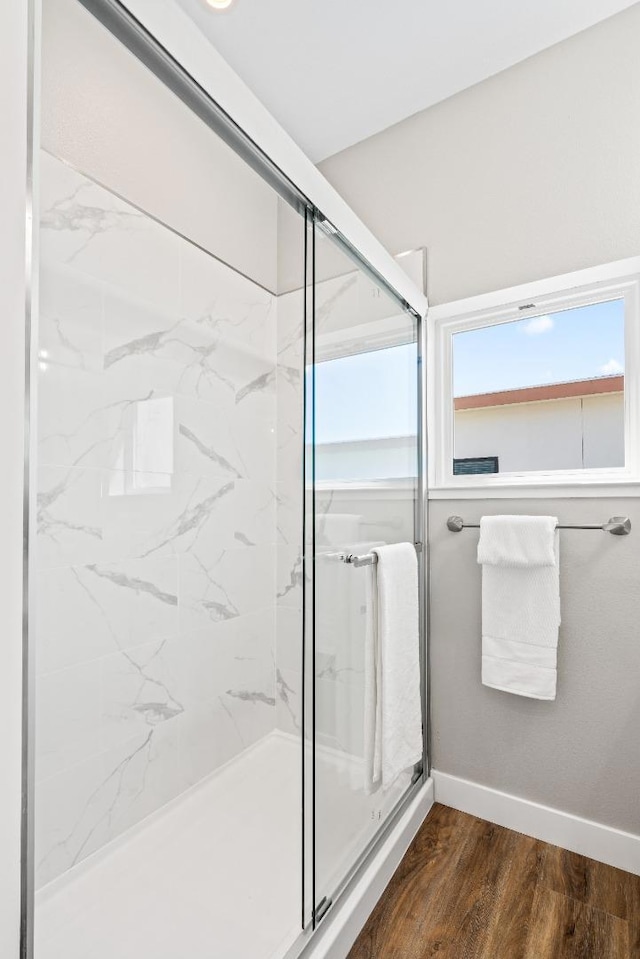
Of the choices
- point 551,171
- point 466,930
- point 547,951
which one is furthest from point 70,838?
point 551,171

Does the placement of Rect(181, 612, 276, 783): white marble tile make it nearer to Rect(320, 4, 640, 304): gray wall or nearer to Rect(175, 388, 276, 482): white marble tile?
Rect(175, 388, 276, 482): white marble tile

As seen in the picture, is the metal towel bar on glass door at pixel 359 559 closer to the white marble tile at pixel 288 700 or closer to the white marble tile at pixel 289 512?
the white marble tile at pixel 289 512

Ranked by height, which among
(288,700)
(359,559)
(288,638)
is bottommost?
(288,700)

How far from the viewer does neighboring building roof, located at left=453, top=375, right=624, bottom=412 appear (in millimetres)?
1655

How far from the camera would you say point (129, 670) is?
161 centimetres

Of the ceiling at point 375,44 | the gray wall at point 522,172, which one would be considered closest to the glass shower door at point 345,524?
the gray wall at point 522,172

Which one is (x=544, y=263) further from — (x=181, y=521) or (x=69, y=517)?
(x=69, y=517)

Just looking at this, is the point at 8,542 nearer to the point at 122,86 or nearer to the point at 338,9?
the point at 122,86

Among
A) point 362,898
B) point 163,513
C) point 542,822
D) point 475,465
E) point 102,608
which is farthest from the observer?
point 475,465

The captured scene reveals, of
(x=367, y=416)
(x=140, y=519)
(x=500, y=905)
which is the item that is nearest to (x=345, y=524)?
(x=367, y=416)

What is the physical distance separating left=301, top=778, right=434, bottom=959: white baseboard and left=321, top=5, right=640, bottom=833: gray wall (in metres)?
0.31

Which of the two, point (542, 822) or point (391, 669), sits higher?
point (391, 669)

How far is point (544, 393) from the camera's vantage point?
1.76 meters

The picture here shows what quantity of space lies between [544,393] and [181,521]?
1330mm
